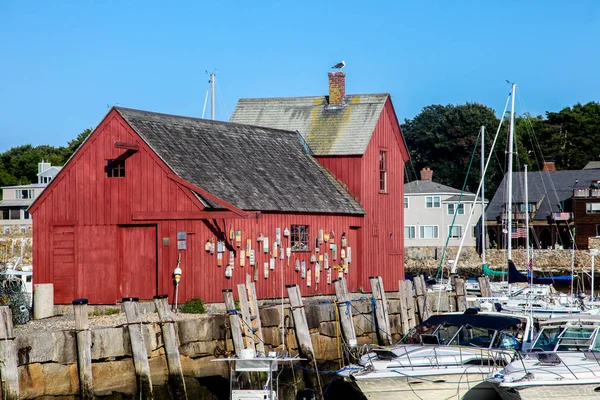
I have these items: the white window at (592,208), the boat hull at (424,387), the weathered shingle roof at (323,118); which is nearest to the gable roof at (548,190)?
the white window at (592,208)

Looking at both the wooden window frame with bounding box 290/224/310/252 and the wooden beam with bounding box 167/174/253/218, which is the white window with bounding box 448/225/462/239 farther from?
the wooden beam with bounding box 167/174/253/218

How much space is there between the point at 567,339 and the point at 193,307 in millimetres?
11032

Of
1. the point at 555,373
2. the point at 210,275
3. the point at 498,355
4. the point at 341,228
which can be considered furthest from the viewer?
the point at 341,228

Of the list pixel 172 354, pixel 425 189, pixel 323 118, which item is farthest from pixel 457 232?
pixel 172 354

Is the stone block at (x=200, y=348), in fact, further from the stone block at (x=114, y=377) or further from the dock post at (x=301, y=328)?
the dock post at (x=301, y=328)

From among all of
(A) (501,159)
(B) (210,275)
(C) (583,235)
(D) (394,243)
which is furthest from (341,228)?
(A) (501,159)

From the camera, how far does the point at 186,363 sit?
2384 cm

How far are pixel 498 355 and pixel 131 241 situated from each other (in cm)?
1321

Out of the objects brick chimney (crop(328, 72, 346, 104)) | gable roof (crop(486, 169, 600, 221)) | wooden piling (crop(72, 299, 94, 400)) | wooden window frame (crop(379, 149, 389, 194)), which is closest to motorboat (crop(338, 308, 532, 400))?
wooden piling (crop(72, 299, 94, 400))

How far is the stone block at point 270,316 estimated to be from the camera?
25916mm

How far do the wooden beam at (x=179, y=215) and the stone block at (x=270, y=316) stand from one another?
12.4 ft

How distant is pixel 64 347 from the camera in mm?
21109

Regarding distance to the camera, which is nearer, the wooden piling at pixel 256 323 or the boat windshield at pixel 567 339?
the boat windshield at pixel 567 339

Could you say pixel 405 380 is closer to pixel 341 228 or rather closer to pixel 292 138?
pixel 341 228
